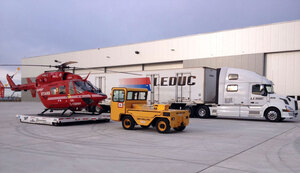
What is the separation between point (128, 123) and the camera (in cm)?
1205

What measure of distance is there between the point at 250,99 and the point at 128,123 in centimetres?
938

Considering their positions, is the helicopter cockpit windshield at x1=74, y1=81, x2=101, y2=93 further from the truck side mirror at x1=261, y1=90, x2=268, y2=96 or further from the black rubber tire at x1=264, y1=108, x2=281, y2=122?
the black rubber tire at x1=264, y1=108, x2=281, y2=122

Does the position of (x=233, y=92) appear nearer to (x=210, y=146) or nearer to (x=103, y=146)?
(x=210, y=146)

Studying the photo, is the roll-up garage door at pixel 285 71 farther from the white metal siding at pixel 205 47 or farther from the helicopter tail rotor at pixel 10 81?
the helicopter tail rotor at pixel 10 81

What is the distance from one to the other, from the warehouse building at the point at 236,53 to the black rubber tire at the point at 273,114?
478 inches

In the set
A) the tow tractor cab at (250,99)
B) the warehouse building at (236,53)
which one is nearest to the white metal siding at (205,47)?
the warehouse building at (236,53)

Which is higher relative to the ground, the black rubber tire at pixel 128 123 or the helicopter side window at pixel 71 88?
the helicopter side window at pixel 71 88

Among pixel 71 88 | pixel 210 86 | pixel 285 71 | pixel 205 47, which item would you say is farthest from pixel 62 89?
pixel 285 71

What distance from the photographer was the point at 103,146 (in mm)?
8203

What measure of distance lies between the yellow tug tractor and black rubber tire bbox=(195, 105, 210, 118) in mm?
7358

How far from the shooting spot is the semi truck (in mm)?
16859

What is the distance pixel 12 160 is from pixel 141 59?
31.6 metres

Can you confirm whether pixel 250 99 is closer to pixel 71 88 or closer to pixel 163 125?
pixel 163 125

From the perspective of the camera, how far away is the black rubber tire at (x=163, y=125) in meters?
10.8
